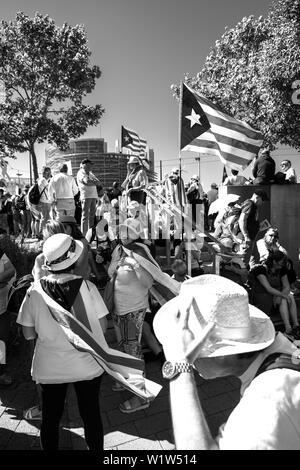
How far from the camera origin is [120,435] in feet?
10.5

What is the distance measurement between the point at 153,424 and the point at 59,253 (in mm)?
2083

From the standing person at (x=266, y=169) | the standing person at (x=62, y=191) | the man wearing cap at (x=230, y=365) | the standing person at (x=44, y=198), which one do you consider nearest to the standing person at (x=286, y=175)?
the standing person at (x=266, y=169)

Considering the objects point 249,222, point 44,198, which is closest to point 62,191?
point 44,198

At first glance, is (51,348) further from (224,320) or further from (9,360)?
(9,360)

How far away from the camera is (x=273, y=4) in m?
10.0

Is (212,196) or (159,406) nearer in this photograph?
(159,406)

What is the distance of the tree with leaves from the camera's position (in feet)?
44.7

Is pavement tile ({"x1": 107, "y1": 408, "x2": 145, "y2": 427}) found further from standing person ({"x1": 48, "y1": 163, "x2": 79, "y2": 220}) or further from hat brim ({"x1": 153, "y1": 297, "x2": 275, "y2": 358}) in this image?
standing person ({"x1": 48, "y1": 163, "x2": 79, "y2": 220})

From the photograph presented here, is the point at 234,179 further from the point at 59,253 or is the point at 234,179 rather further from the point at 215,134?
the point at 59,253

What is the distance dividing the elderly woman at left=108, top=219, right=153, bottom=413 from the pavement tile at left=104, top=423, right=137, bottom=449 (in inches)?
13.0

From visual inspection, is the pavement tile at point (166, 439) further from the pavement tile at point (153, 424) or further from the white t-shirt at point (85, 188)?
the white t-shirt at point (85, 188)

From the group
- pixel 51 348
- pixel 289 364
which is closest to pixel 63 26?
pixel 51 348

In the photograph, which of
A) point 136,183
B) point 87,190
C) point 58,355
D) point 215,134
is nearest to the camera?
point 58,355

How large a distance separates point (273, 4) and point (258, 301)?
9.23 meters
